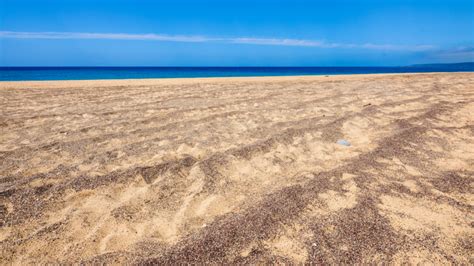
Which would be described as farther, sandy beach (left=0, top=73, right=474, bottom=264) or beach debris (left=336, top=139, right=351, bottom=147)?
beach debris (left=336, top=139, right=351, bottom=147)

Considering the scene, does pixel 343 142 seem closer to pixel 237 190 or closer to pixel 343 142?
pixel 343 142

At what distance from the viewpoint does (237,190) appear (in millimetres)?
2746

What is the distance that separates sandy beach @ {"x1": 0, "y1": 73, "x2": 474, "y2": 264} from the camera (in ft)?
6.42

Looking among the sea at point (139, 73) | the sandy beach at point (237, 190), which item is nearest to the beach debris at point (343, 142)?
the sandy beach at point (237, 190)

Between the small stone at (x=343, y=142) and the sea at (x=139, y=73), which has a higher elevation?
the small stone at (x=343, y=142)

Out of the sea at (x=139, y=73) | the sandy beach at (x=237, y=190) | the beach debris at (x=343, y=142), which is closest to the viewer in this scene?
the sandy beach at (x=237, y=190)

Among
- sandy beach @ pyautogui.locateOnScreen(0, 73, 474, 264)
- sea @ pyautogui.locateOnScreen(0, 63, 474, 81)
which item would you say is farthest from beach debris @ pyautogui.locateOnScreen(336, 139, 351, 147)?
sea @ pyautogui.locateOnScreen(0, 63, 474, 81)

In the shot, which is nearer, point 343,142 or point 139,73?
point 343,142

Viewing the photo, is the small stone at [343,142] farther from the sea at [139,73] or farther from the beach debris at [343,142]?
the sea at [139,73]

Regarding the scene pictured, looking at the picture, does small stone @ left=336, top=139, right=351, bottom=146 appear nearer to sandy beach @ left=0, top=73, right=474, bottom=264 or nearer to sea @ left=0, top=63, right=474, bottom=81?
sandy beach @ left=0, top=73, right=474, bottom=264

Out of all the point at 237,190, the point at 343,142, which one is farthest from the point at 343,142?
the point at 237,190

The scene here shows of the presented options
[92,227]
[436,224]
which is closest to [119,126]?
[92,227]

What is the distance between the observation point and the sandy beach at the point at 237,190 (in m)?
1.96

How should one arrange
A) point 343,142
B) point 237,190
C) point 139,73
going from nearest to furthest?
point 237,190 < point 343,142 < point 139,73
